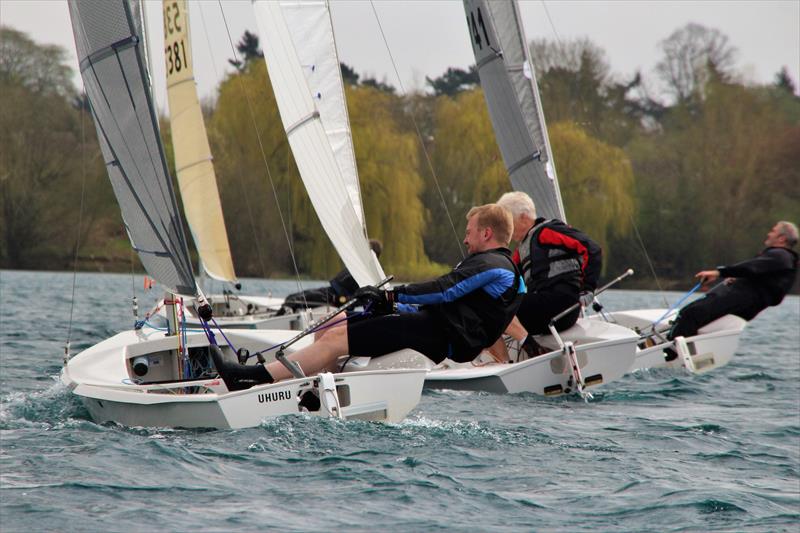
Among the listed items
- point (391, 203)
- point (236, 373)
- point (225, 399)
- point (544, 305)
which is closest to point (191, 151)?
point (544, 305)

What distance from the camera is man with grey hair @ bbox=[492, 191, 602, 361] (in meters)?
8.28

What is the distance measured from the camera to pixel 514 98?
12.7m

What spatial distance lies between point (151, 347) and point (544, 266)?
2.97 meters

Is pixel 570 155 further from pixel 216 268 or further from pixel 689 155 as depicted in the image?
pixel 216 268

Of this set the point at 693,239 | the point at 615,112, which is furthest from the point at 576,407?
the point at 615,112

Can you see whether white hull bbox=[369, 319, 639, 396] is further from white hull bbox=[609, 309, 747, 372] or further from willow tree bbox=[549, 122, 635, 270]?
willow tree bbox=[549, 122, 635, 270]

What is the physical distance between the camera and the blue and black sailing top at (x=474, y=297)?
573cm

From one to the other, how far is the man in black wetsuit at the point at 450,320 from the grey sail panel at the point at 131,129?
1231 millimetres

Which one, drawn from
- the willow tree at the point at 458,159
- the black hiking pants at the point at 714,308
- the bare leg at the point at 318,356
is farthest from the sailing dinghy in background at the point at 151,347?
the willow tree at the point at 458,159

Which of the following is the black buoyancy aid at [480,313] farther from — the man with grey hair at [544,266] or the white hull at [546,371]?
the man with grey hair at [544,266]

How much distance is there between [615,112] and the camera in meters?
43.0

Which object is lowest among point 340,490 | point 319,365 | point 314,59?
point 340,490

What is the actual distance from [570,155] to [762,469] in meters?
25.1

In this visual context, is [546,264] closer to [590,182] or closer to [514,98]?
[514,98]
